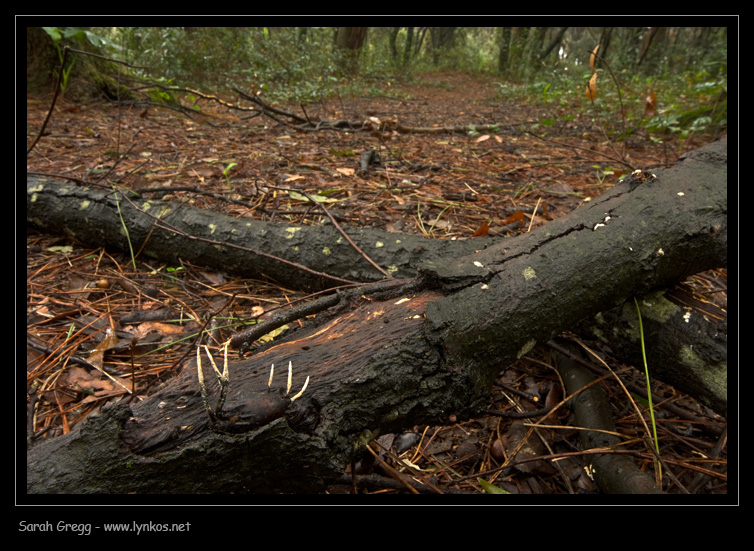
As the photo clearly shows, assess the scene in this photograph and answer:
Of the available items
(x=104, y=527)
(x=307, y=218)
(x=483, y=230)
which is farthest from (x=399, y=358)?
(x=307, y=218)

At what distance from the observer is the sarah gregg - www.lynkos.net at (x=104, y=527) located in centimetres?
100

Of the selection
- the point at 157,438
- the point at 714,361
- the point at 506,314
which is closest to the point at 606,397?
the point at 714,361

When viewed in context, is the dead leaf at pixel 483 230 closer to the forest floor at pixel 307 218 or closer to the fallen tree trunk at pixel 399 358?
the forest floor at pixel 307 218

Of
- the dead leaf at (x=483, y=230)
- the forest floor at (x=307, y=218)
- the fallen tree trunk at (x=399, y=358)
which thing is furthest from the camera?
the dead leaf at (x=483, y=230)

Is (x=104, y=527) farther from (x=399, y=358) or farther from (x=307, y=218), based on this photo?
(x=307, y=218)

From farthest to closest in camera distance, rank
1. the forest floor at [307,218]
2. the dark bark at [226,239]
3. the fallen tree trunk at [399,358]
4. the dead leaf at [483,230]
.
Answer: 1. the dead leaf at [483,230]
2. the dark bark at [226,239]
3. the forest floor at [307,218]
4. the fallen tree trunk at [399,358]

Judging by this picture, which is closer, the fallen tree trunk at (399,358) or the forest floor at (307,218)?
the fallen tree trunk at (399,358)

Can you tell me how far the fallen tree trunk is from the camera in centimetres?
99

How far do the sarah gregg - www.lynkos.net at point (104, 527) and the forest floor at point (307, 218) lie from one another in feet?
1.55

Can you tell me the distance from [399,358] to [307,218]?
5.65ft

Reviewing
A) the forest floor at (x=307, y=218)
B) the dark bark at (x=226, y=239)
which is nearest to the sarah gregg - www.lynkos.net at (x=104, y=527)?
the forest floor at (x=307, y=218)

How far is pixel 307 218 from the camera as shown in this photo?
2.67 meters

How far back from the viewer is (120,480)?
97 centimetres
